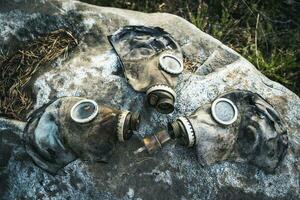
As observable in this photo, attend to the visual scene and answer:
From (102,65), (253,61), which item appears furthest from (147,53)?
(253,61)

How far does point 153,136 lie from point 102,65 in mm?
694

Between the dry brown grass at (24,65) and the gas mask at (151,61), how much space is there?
0.40 metres

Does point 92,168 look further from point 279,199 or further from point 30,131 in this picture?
point 279,199

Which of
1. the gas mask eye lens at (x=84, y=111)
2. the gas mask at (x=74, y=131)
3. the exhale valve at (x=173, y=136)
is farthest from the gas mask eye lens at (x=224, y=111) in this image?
the gas mask eye lens at (x=84, y=111)

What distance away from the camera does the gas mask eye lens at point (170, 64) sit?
3.35 metres

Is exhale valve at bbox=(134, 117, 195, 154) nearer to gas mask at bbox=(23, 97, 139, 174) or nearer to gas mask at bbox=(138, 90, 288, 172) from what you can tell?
gas mask at bbox=(138, 90, 288, 172)

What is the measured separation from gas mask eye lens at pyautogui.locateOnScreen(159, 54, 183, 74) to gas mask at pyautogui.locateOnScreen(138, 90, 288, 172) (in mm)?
304

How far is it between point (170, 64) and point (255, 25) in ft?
6.47

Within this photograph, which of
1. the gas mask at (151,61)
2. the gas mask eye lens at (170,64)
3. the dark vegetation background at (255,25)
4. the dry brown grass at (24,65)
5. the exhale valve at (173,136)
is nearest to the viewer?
the exhale valve at (173,136)

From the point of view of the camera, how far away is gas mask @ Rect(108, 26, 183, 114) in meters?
3.19

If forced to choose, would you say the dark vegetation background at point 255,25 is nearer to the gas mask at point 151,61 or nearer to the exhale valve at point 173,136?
the gas mask at point 151,61

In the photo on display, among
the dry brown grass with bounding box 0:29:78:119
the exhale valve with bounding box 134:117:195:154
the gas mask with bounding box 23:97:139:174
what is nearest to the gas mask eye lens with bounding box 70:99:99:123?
the gas mask with bounding box 23:97:139:174

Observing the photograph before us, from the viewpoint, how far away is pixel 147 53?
353 cm

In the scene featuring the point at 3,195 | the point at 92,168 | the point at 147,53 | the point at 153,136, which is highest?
the point at 147,53
